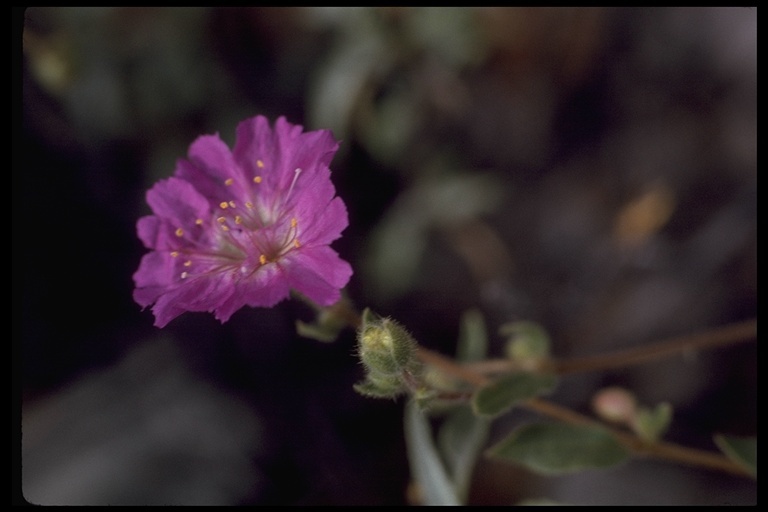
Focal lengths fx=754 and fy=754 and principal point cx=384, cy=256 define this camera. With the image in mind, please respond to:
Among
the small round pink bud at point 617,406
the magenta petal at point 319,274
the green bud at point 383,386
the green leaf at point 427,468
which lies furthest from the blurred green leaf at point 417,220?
the green bud at point 383,386

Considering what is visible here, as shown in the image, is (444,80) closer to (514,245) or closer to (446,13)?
(446,13)

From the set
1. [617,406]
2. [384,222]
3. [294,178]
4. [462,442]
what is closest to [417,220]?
[384,222]

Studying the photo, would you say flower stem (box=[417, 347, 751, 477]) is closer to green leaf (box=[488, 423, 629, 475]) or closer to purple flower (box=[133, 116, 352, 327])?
green leaf (box=[488, 423, 629, 475])

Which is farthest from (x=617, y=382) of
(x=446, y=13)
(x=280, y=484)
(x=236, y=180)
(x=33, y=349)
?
(x=33, y=349)

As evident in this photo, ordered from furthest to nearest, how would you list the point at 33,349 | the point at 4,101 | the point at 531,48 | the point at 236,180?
1. the point at 531,48
2. the point at 33,349
3. the point at 4,101
4. the point at 236,180

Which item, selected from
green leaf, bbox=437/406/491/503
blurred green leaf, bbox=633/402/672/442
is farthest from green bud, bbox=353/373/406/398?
blurred green leaf, bbox=633/402/672/442

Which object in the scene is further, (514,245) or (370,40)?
(514,245)
